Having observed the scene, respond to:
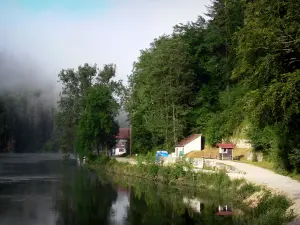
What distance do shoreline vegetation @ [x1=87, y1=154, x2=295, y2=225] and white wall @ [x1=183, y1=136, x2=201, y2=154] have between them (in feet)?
32.9

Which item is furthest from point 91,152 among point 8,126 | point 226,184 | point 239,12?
point 8,126

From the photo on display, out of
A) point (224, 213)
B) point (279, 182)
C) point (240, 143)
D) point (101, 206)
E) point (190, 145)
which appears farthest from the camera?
point (190, 145)

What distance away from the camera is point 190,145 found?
59.1 metres

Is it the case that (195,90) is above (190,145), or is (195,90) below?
above

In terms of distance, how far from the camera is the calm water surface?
24673mm

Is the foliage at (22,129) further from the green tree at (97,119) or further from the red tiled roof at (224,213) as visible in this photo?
the red tiled roof at (224,213)

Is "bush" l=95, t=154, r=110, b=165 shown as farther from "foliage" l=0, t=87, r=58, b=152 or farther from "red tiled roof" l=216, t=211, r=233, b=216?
"foliage" l=0, t=87, r=58, b=152

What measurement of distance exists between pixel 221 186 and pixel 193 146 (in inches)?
1086

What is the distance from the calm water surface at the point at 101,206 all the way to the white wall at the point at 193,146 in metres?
17.5

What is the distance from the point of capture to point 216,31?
64.4 meters

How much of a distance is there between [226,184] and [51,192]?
1703cm

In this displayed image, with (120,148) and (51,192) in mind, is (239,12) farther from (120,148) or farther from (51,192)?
(120,148)

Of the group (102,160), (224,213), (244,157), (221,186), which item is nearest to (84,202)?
(221,186)

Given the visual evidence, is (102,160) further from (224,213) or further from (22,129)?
(22,129)
